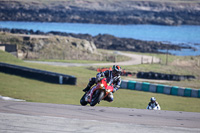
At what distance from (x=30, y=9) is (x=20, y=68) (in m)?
135

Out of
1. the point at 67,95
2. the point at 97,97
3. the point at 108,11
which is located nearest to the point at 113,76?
the point at 97,97

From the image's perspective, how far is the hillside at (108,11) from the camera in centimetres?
15200

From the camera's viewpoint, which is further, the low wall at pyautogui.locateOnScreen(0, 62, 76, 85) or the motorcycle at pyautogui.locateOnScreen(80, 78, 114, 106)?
the low wall at pyautogui.locateOnScreen(0, 62, 76, 85)

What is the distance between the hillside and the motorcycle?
127372 millimetres

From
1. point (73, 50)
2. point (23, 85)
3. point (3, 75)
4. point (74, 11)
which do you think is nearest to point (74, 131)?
point (23, 85)

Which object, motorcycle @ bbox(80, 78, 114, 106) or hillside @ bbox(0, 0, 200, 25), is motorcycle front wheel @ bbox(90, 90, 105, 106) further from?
hillside @ bbox(0, 0, 200, 25)

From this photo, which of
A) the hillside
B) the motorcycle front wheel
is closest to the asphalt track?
the motorcycle front wheel

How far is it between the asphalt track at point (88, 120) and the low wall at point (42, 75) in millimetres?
14191

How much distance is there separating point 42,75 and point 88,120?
17432mm

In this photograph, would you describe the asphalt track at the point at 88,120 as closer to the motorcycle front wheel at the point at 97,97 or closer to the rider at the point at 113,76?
the motorcycle front wheel at the point at 97,97

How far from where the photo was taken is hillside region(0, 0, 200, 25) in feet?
499

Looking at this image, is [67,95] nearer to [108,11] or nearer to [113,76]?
[113,76]

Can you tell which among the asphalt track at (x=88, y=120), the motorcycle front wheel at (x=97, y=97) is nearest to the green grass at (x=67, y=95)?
the motorcycle front wheel at (x=97, y=97)

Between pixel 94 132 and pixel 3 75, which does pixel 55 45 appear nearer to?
pixel 3 75
